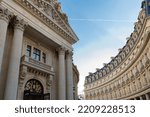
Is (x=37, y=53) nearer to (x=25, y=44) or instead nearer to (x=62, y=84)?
(x=25, y=44)

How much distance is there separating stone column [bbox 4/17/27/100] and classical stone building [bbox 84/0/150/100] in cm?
2092

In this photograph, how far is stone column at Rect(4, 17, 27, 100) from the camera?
10.2m

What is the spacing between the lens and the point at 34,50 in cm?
1537

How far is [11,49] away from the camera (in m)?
12.0

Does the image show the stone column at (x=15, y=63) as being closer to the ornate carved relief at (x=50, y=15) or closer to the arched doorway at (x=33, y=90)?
the arched doorway at (x=33, y=90)

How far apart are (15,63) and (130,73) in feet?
102

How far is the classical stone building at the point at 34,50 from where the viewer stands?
36.6 ft

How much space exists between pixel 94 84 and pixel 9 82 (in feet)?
172

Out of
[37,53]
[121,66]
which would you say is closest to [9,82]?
[37,53]

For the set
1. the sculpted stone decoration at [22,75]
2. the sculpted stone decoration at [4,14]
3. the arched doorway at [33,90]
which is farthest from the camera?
the arched doorway at [33,90]

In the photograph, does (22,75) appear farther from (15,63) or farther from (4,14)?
(4,14)

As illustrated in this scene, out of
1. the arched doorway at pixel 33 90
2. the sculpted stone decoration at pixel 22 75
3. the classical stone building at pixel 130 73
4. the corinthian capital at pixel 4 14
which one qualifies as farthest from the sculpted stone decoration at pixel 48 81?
the classical stone building at pixel 130 73

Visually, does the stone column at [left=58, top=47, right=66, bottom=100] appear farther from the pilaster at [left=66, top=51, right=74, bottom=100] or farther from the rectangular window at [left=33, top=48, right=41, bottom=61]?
the rectangular window at [left=33, top=48, right=41, bottom=61]

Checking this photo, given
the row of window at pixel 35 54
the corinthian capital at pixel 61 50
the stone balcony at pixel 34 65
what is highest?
the corinthian capital at pixel 61 50
